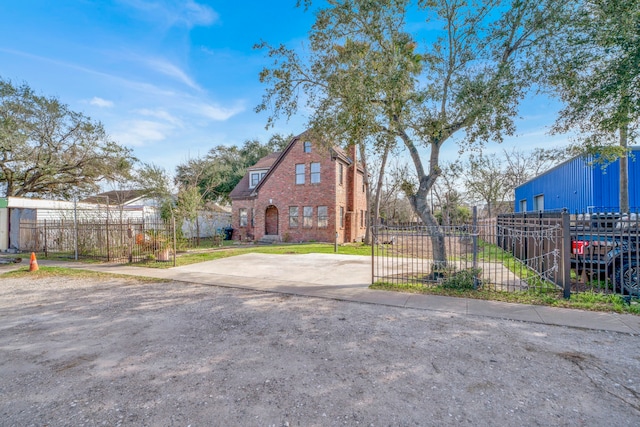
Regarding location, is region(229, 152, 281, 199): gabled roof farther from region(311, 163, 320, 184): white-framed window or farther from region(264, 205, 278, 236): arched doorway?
region(311, 163, 320, 184): white-framed window

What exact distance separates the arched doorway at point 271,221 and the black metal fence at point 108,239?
9753 millimetres

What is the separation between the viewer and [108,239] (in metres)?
12.3

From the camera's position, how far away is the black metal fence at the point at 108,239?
464 inches

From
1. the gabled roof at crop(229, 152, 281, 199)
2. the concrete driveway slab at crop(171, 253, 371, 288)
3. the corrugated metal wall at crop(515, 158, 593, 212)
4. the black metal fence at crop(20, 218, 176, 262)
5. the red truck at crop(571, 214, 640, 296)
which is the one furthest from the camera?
the gabled roof at crop(229, 152, 281, 199)

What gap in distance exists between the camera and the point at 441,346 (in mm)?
4043

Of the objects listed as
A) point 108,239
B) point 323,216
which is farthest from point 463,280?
point 323,216

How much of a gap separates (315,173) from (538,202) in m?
13.2

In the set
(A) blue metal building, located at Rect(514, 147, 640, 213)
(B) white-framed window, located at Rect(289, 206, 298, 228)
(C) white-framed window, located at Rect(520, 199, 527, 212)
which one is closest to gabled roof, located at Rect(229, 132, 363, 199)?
(B) white-framed window, located at Rect(289, 206, 298, 228)

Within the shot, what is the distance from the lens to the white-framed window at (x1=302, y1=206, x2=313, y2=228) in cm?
2095

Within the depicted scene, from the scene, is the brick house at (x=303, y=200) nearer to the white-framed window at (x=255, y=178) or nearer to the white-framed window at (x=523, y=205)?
the white-framed window at (x=255, y=178)

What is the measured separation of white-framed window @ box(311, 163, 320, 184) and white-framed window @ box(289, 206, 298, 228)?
2.38 meters

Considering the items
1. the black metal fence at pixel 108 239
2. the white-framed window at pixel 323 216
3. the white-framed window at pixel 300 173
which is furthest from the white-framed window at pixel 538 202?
the black metal fence at pixel 108 239

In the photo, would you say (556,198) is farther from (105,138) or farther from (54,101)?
(54,101)

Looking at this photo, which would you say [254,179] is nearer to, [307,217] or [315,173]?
[315,173]
